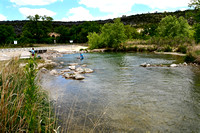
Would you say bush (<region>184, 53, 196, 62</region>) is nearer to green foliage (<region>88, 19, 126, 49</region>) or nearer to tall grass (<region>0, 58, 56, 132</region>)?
tall grass (<region>0, 58, 56, 132</region>)

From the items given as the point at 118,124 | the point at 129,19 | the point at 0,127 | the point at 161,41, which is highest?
the point at 129,19

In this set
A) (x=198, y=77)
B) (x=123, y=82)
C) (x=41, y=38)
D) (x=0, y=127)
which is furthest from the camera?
(x=41, y=38)

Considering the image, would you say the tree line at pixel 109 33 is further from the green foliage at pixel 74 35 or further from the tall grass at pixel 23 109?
the tall grass at pixel 23 109

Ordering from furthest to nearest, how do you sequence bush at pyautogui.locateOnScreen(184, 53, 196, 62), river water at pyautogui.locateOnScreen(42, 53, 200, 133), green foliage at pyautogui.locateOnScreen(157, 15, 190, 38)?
green foliage at pyautogui.locateOnScreen(157, 15, 190, 38), bush at pyautogui.locateOnScreen(184, 53, 196, 62), river water at pyautogui.locateOnScreen(42, 53, 200, 133)

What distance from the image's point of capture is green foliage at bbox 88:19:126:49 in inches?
1901

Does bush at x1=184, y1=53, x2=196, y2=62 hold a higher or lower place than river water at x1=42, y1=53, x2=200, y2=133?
higher

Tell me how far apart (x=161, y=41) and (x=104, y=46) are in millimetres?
17161

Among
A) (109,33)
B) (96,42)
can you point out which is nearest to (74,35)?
(96,42)

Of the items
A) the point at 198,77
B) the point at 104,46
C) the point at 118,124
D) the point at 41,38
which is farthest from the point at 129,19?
the point at 118,124

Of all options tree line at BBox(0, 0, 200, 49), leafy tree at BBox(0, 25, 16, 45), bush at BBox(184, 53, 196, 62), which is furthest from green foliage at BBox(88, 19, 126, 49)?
leafy tree at BBox(0, 25, 16, 45)

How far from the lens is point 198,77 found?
1396 cm

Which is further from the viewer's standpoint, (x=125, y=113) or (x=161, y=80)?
(x=161, y=80)

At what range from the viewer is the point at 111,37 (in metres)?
48.6

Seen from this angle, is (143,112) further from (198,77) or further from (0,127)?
(198,77)
